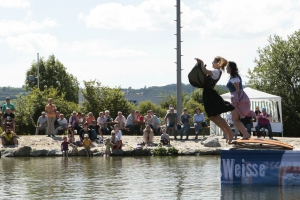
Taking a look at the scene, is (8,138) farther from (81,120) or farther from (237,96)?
(237,96)

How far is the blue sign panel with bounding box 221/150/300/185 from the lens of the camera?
15602mm

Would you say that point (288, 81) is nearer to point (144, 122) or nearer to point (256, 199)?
point (144, 122)

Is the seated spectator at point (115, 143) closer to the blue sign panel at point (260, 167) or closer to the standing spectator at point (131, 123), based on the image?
the standing spectator at point (131, 123)

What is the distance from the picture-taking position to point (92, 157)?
27.8m

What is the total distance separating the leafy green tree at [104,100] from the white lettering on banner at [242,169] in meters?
28.6

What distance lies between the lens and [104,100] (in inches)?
1845

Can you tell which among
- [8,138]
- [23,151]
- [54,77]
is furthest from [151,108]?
[23,151]

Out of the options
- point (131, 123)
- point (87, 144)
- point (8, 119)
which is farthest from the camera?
point (131, 123)

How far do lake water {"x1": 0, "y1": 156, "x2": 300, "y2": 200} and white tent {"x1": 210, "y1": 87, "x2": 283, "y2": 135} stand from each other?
403 inches

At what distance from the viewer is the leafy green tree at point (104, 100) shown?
4581 centimetres

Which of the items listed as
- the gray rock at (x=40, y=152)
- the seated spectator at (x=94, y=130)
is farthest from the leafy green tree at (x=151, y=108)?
the gray rock at (x=40, y=152)

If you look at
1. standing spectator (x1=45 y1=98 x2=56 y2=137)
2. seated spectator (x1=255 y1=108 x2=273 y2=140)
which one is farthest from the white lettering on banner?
standing spectator (x1=45 y1=98 x2=56 y2=137)

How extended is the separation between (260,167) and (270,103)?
73.3ft

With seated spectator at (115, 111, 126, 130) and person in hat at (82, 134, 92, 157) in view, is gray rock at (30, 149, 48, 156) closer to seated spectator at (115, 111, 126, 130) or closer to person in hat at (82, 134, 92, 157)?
person in hat at (82, 134, 92, 157)
